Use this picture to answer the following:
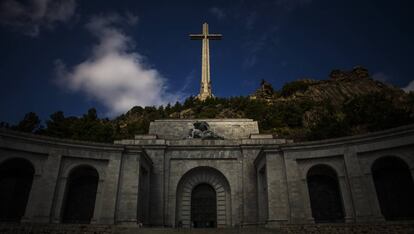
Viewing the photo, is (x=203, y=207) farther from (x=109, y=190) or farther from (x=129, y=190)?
(x=109, y=190)

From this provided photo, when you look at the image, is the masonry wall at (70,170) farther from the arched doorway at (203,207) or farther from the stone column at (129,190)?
the arched doorway at (203,207)

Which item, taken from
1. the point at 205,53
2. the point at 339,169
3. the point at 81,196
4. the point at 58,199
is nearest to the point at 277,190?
the point at 339,169

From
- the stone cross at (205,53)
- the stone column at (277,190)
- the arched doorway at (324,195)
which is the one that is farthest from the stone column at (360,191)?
the stone cross at (205,53)

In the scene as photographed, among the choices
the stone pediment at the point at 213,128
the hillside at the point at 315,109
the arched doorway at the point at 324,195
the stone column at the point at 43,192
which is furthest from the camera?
the hillside at the point at 315,109

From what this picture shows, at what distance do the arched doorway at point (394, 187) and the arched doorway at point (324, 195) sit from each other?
2.95 metres

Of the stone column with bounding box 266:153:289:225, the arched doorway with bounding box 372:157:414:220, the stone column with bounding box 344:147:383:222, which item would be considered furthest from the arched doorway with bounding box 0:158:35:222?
the arched doorway with bounding box 372:157:414:220

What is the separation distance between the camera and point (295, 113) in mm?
60094

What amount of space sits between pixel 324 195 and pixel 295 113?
35.3 m

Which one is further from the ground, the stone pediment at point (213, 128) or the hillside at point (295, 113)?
the hillside at point (295, 113)

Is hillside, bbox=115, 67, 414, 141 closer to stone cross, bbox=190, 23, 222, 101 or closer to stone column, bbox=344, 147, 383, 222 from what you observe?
stone cross, bbox=190, 23, 222, 101

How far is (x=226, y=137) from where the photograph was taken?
32188mm

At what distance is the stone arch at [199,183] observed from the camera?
27.5 meters

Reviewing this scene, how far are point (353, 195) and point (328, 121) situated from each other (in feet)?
76.1

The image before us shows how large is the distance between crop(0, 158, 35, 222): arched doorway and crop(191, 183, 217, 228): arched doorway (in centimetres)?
1299
